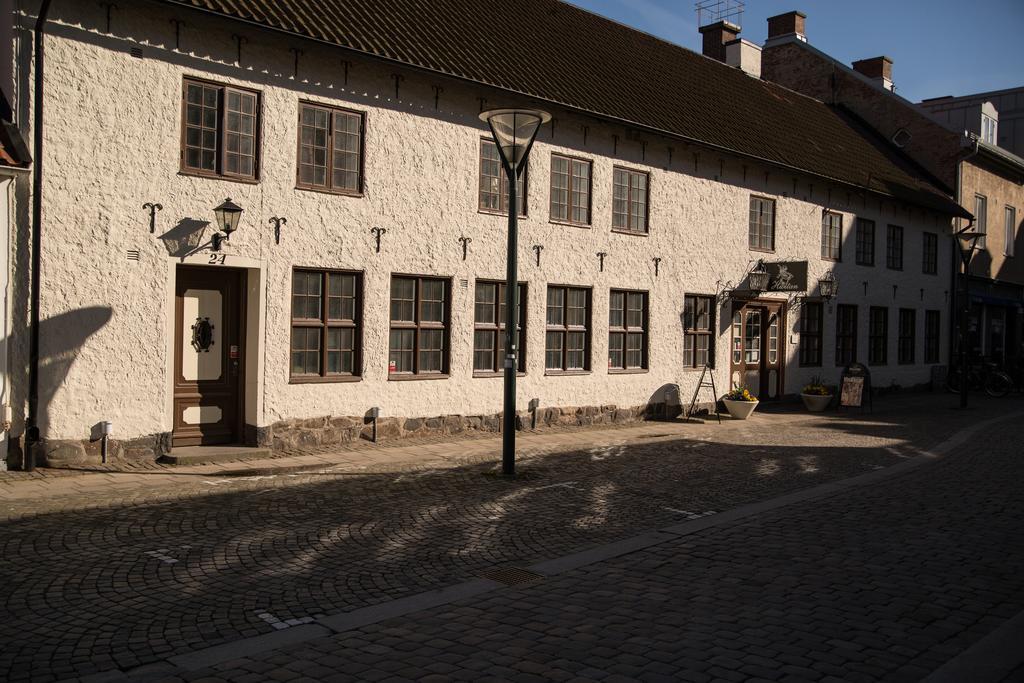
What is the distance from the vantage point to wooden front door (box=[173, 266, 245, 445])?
37.6ft

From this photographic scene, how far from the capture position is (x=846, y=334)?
930 inches

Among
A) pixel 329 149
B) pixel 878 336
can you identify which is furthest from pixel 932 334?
pixel 329 149

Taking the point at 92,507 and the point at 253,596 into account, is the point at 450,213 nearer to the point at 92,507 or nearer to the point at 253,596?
the point at 92,507

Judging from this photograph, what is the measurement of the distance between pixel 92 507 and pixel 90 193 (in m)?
3.96

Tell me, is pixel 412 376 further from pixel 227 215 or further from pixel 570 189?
pixel 570 189

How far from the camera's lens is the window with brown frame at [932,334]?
89.5 ft

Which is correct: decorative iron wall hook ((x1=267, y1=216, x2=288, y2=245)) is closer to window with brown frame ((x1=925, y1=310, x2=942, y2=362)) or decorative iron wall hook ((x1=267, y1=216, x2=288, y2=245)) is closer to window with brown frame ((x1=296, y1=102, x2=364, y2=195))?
window with brown frame ((x1=296, y1=102, x2=364, y2=195))

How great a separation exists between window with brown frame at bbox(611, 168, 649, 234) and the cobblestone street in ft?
22.0

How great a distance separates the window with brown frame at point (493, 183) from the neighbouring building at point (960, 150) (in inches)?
757

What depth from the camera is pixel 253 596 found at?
5.83 meters

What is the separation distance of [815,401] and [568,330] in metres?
7.35

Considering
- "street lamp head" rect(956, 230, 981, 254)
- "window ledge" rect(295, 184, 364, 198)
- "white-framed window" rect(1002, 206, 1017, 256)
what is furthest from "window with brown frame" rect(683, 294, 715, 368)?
"white-framed window" rect(1002, 206, 1017, 256)

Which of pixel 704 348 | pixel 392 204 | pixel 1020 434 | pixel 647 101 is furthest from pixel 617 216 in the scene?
pixel 1020 434

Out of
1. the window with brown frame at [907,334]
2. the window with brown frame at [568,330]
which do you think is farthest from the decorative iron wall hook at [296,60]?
the window with brown frame at [907,334]
